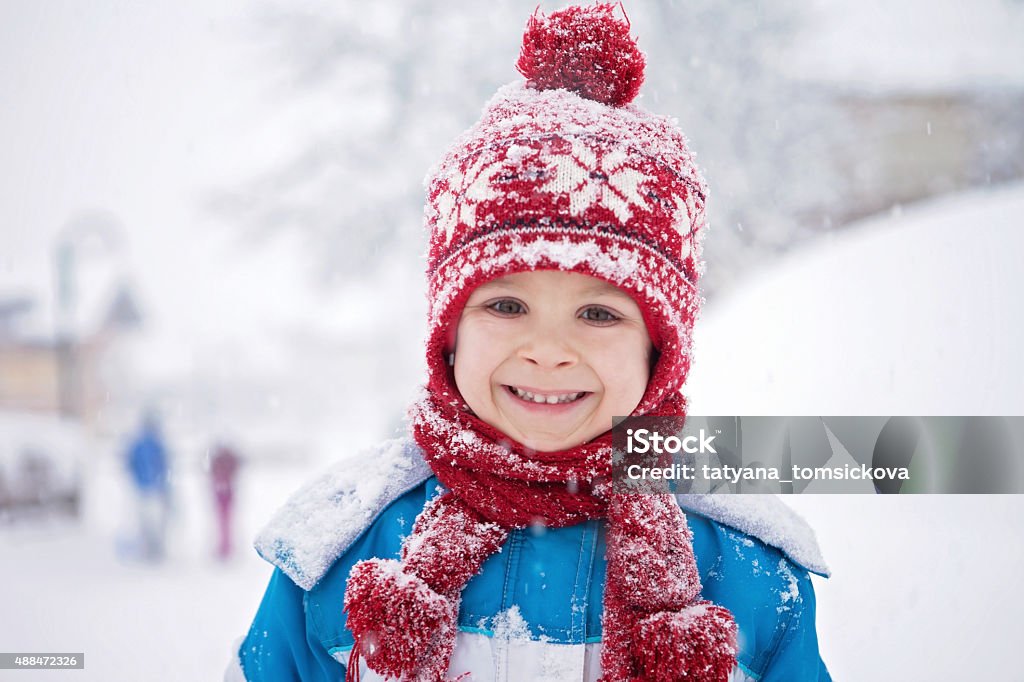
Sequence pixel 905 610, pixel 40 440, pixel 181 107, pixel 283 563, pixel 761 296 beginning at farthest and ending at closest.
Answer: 1. pixel 181 107
2. pixel 40 440
3. pixel 761 296
4. pixel 905 610
5. pixel 283 563

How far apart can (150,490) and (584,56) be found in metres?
6.47

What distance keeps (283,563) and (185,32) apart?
10508 millimetres

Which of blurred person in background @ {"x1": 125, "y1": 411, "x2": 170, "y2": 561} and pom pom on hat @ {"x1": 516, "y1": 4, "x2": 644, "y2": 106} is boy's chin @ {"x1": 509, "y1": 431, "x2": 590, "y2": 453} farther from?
blurred person in background @ {"x1": 125, "y1": 411, "x2": 170, "y2": 561}

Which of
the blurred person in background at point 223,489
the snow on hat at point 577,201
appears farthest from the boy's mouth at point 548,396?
the blurred person in background at point 223,489

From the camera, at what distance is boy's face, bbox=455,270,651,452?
143cm

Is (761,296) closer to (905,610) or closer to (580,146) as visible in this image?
(905,610)

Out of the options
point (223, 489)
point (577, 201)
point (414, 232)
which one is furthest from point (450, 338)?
point (414, 232)

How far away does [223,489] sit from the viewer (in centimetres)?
712

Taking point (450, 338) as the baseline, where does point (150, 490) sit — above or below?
below

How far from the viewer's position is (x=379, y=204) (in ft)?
30.3

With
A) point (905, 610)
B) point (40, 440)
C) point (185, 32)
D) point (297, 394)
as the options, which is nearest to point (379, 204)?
point (185, 32)

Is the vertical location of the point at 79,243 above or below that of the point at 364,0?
below

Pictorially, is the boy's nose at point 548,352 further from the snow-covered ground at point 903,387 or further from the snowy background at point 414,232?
the snowy background at point 414,232

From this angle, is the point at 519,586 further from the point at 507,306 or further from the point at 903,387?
the point at 903,387
